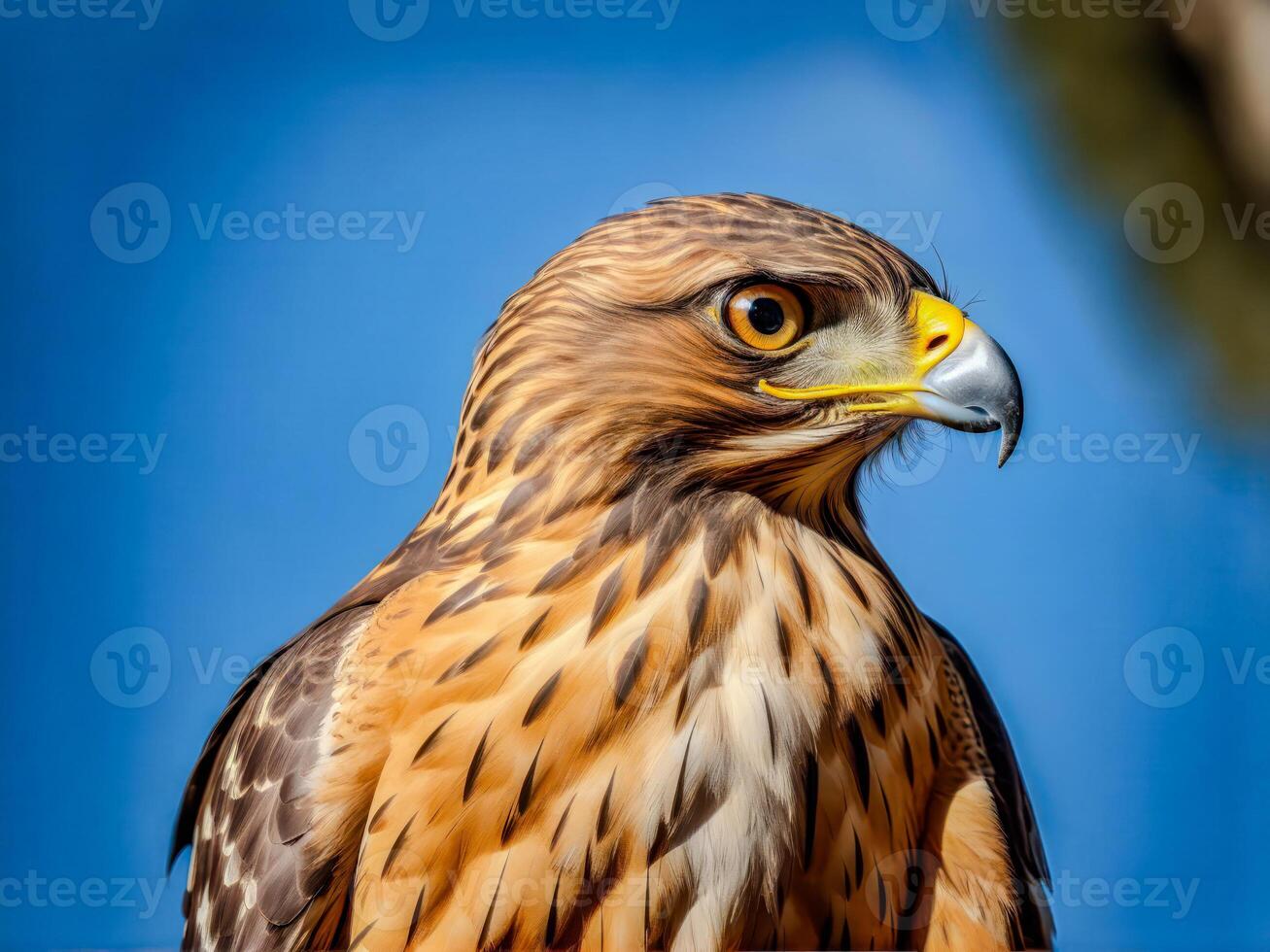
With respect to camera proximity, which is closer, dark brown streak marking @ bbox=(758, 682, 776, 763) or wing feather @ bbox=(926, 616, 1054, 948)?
dark brown streak marking @ bbox=(758, 682, 776, 763)

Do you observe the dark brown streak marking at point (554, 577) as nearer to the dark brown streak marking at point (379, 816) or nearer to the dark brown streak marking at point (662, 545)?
the dark brown streak marking at point (662, 545)

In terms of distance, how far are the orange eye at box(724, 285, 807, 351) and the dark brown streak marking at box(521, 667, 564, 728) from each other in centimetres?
39

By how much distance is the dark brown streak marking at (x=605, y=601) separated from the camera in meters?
0.95

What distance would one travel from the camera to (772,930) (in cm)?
96

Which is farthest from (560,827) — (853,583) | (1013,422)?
(1013,422)

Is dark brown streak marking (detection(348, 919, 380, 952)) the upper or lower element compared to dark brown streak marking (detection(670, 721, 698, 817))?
lower

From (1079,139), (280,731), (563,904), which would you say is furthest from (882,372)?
(1079,139)

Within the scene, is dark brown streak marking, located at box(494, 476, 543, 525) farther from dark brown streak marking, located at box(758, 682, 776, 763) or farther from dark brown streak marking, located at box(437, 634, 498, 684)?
dark brown streak marking, located at box(758, 682, 776, 763)

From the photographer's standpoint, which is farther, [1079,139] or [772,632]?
[1079,139]

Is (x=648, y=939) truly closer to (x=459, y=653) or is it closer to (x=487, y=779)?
(x=487, y=779)

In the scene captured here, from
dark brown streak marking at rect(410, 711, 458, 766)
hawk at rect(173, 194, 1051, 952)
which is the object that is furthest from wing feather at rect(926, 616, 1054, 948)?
dark brown streak marking at rect(410, 711, 458, 766)

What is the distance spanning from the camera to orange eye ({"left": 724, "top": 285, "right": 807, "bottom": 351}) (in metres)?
0.97

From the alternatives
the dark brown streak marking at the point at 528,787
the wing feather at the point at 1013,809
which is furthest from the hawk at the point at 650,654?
the wing feather at the point at 1013,809

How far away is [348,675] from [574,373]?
39cm
